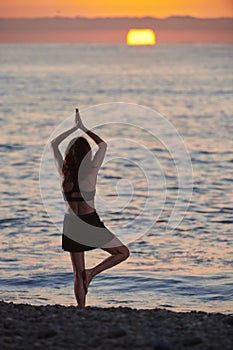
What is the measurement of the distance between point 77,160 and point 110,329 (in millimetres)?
1710

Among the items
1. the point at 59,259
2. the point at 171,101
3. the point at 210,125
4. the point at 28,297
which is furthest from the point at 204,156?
the point at 171,101

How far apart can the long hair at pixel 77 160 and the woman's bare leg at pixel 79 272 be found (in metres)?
0.84

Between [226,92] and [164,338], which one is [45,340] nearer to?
[164,338]

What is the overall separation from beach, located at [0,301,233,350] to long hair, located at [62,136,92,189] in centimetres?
137

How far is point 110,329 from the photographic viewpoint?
7.45 m

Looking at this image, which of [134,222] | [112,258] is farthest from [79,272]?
[134,222]

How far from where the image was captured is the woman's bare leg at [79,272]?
8531 mm

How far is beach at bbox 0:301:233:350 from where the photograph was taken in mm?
7074

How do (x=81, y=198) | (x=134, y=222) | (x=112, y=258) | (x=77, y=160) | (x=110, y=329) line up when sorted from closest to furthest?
(x=110, y=329) → (x=77, y=160) → (x=81, y=198) → (x=112, y=258) → (x=134, y=222)

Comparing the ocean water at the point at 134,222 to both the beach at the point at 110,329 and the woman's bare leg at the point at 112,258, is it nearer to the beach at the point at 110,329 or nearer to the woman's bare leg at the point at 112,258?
the woman's bare leg at the point at 112,258

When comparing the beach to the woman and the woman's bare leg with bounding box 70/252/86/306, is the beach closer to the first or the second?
the woman's bare leg with bounding box 70/252/86/306

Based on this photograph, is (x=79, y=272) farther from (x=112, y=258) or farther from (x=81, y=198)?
(x=81, y=198)

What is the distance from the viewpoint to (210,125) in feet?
148

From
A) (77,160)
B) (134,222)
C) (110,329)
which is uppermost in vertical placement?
(134,222)
